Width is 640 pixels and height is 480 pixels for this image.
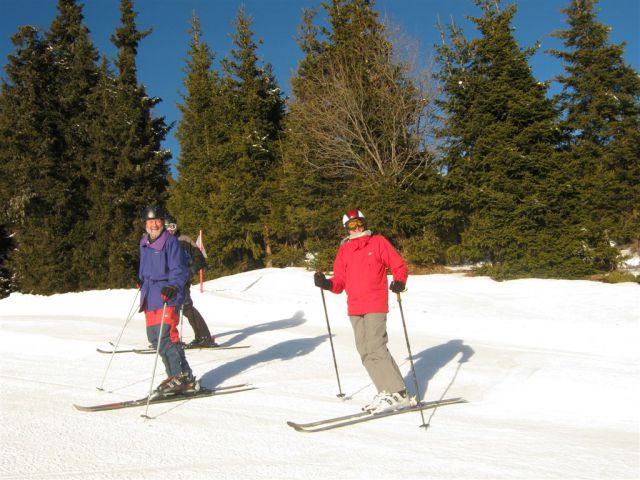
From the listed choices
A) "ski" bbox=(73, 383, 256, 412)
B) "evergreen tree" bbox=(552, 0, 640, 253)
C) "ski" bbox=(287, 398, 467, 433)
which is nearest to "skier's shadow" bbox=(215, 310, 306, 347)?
"ski" bbox=(73, 383, 256, 412)

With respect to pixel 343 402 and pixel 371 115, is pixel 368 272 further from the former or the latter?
pixel 371 115

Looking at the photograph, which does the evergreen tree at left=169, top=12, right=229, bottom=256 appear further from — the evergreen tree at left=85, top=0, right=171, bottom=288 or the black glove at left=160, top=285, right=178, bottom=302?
the black glove at left=160, top=285, right=178, bottom=302

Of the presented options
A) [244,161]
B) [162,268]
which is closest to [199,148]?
[244,161]

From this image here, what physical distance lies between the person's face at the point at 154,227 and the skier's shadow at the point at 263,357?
6.43ft

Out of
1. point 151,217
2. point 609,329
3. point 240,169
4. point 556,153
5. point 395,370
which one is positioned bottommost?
point 609,329

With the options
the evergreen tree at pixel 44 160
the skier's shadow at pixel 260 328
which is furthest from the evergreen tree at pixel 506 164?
the evergreen tree at pixel 44 160

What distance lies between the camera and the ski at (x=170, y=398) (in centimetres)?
497

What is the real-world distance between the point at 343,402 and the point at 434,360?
2942 mm

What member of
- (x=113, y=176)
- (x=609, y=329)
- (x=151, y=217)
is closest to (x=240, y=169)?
(x=113, y=176)

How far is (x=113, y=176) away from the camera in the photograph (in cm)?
2756

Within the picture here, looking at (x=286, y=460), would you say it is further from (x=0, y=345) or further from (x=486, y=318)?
(x=486, y=318)

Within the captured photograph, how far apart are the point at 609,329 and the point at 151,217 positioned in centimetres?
915

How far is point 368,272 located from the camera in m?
5.33

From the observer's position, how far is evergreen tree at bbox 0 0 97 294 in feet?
88.4
